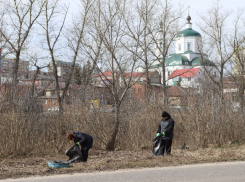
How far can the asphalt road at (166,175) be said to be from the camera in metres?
7.34

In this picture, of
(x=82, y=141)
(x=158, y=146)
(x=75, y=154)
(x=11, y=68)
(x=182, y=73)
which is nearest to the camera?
(x=82, y=141)

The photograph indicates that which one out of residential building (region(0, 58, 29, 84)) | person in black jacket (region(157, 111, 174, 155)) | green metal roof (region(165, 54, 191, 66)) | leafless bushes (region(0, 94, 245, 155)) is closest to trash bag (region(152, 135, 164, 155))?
person in black jacket (region(157, 111, 174, 155))

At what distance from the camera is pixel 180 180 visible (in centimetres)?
730

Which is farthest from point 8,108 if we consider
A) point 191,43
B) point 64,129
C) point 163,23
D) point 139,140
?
point 191,43

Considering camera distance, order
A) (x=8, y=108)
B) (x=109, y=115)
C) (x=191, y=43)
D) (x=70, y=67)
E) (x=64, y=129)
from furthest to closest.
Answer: (x=191, y=43) < (x=70, y=67) < (x=109, y=115) < (x=64, y=129) < (x=8, y=108)

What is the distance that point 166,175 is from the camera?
7.73 meters

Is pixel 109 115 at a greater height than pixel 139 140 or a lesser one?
greater

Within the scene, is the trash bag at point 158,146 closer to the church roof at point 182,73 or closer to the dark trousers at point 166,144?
the dark trousers at point 166,144

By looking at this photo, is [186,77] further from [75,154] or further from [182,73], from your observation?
[75,154]

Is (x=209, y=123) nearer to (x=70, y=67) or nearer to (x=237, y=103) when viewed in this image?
(x=237, y=103)

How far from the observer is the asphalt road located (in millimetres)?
7340

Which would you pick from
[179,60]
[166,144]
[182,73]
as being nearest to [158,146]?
[166,144]

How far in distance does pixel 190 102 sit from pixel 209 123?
4.05ft

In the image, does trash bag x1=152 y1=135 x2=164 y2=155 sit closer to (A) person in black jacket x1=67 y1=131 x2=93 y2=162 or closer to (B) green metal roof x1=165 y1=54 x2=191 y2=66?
(A) person in black jacket x1=67 y1=131 x2=93 y2=162
